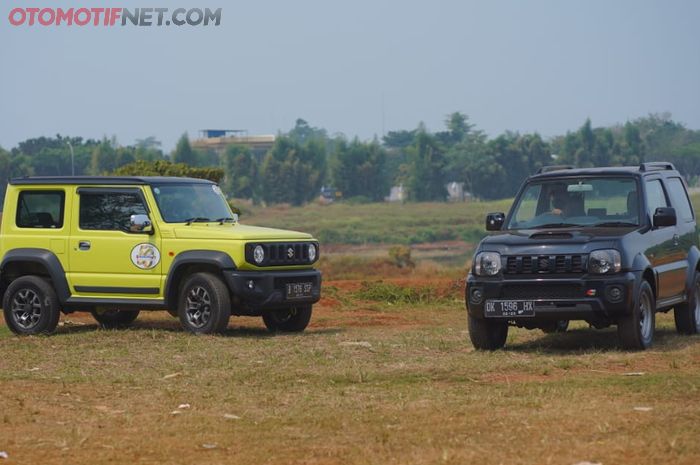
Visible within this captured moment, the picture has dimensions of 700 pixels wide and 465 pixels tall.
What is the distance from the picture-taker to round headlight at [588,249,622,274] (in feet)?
45.7

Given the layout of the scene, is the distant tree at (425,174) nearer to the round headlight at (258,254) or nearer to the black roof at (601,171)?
the round headlight at (258,254)

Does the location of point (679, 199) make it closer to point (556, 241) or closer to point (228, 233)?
point (556, 241)

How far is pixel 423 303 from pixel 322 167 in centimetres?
11617

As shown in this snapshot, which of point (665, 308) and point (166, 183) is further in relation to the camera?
point (166, 183)

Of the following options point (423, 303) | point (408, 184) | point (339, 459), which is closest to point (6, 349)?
point (339, 459)

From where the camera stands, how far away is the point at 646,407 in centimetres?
1034

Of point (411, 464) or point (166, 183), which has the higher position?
point (166, 183)

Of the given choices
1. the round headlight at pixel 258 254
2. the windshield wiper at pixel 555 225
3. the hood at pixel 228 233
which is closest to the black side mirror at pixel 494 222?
the windshield wiper at pixel 555 225

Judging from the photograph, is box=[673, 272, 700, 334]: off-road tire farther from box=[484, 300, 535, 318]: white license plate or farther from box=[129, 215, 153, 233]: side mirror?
box=[129, 215, 153, 233]: side mirror

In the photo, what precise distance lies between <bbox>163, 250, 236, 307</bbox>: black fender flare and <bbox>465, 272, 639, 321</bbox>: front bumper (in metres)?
3.57

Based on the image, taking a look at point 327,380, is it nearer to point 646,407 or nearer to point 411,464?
point 646,407

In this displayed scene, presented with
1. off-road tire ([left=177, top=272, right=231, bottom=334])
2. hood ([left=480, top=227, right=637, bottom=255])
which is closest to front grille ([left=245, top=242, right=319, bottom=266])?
off-road tire ([left=177, top=272, right=231, bottom=334])

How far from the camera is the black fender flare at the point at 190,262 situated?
16.5 m

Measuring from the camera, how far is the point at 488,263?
14320 millimetres
